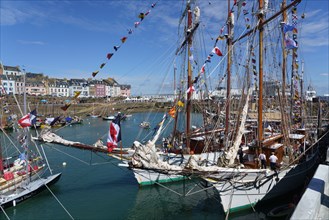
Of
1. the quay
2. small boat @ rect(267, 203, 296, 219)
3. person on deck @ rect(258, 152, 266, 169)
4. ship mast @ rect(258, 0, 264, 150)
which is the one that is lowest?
small boat @ rect(267, 203, 296, 219)

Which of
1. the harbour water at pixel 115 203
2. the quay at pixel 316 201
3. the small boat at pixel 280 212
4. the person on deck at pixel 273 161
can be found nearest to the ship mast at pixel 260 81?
the person on deck at pixel 273 161

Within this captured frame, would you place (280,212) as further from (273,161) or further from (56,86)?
(56,86)

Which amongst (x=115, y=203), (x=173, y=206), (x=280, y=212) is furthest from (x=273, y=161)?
(x=115, y=203)

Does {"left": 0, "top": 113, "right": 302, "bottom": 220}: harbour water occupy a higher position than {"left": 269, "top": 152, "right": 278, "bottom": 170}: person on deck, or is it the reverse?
{"left": 269, "top": 152, "right": 278, "bottom": 170}: person on deck

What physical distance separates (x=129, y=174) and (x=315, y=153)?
53.7ft

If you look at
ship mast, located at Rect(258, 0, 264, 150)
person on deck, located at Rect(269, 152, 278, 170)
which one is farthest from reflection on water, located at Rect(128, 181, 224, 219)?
ship mast, located at Rect(258, 0, 264, 150)

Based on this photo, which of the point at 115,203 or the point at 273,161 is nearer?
the point at 273,161

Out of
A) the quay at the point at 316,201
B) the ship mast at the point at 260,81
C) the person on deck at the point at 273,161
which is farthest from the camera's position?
the ship mast at the point at 260,81

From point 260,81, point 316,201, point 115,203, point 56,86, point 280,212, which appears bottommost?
point 115,203

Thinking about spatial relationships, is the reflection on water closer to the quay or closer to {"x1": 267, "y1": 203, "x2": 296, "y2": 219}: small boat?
{"x1": 267, "y1": 203, "x2": 296, "y2": 219}: small boat

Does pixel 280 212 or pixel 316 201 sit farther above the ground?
pixel 316 201

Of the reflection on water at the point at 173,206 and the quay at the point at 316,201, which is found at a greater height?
the quay at the point at 316,201

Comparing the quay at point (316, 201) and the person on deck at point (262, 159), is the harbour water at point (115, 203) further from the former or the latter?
the quay at point (316, 201)

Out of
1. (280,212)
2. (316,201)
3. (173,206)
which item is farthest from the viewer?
(173,206)
